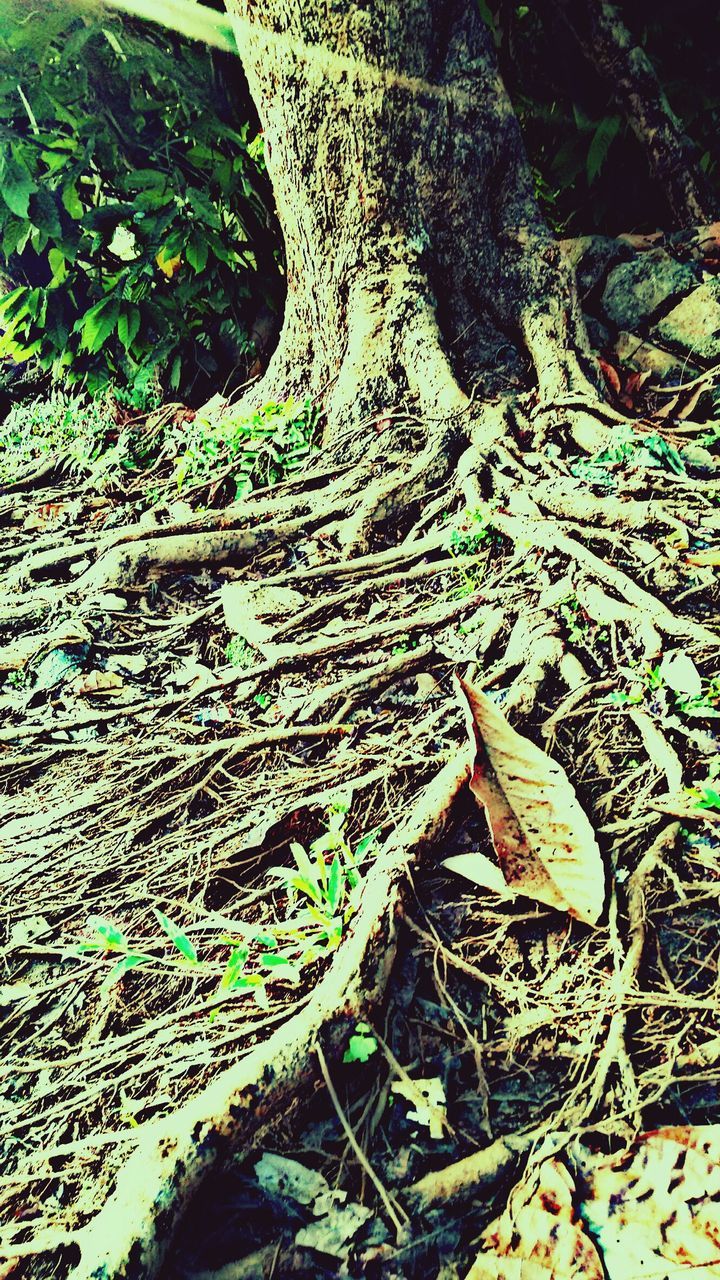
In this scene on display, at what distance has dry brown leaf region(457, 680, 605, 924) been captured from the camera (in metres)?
1.39

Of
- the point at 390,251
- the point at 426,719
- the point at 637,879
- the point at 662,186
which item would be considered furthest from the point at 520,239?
the point at 637,879

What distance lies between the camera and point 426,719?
1.92 m

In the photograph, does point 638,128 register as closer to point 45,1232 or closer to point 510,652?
point 510,652

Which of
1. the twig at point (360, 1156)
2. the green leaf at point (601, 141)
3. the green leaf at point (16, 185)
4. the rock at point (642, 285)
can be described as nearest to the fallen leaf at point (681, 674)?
the twig at point (360, 1156)

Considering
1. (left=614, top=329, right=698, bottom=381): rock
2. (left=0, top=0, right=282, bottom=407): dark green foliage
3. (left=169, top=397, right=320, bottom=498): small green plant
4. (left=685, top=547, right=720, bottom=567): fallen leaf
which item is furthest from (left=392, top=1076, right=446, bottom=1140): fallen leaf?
(left=0, top=0, right=282, bottom=407): dark green foliage

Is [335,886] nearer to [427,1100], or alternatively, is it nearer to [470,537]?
[427,1100]

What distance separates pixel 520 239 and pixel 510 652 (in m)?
2.38

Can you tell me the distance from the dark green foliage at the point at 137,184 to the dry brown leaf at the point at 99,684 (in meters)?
2.56

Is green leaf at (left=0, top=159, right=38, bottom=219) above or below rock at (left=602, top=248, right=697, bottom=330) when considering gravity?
above

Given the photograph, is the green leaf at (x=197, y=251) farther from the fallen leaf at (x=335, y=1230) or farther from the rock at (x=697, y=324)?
the fallen leaf at (x=335, y=1230)

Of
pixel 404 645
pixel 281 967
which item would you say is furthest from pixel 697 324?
pixel 281 967

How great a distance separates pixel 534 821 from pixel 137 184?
158 inches

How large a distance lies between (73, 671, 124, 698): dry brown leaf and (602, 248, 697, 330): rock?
122 inches

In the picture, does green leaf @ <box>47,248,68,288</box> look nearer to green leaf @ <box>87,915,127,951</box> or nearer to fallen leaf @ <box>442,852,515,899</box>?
green leaf @ <box>87,915,127,951</box>
